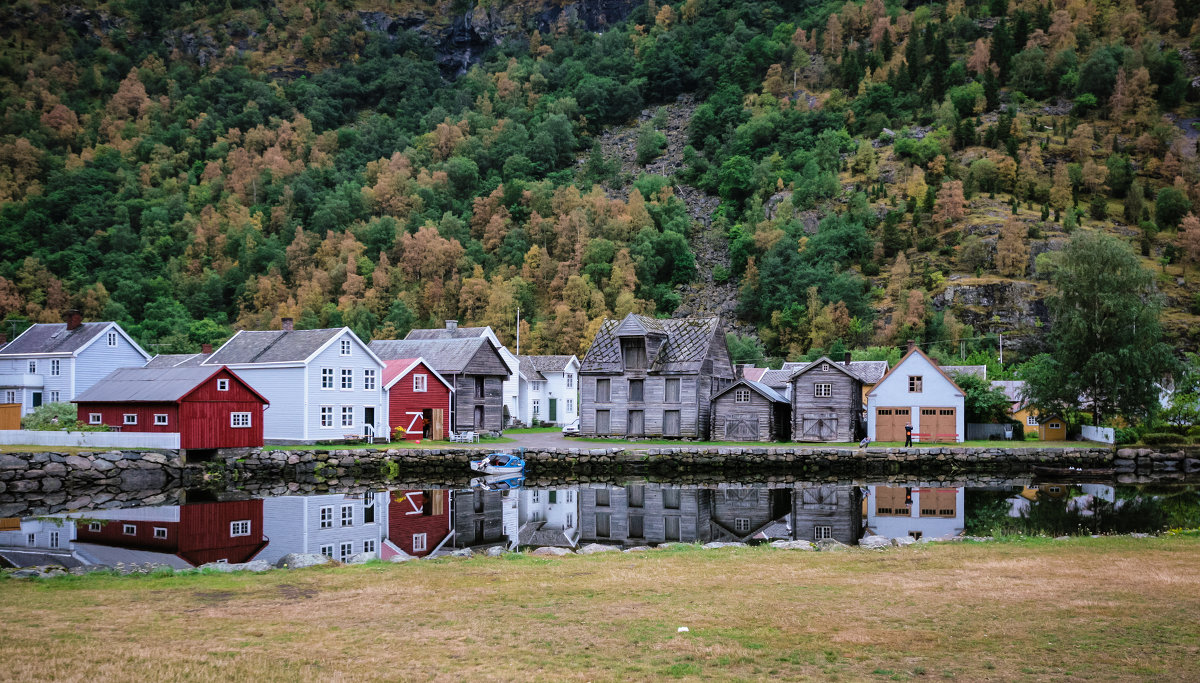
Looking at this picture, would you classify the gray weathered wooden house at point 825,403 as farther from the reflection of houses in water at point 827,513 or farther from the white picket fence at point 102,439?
the white picket fence at point 102,439

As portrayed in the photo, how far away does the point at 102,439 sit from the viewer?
40.4 metres

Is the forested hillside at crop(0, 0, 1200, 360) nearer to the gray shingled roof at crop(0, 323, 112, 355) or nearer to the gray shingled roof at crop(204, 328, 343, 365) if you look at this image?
the gray shingled roof at crop(0, 323, 112, 355)

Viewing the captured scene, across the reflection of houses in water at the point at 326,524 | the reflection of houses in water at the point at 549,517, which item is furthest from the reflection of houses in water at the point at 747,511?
the reflection of houses in water at the point at 326,524

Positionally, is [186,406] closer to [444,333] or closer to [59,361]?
[59,361]

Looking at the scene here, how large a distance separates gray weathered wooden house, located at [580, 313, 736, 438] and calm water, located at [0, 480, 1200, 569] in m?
18.2

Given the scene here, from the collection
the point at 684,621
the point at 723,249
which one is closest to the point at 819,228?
the point at 723,249

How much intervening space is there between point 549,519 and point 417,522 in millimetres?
4259

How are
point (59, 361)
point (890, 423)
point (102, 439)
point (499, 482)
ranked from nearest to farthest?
point (499, 482), point (102, 439), point (890, 423), point (59, 361)

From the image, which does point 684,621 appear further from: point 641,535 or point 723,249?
point 723,249

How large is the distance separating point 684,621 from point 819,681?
2921mm

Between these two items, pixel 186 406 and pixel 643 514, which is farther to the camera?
pixel 186 406

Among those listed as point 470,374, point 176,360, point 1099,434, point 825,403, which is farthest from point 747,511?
point 176,360

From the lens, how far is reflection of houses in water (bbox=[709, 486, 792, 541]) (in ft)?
81.5

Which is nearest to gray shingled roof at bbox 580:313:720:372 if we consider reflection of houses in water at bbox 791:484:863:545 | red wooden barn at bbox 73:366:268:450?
reflection of houses in water at bbox 791:484:863:545
